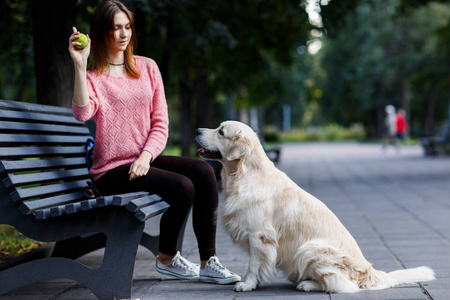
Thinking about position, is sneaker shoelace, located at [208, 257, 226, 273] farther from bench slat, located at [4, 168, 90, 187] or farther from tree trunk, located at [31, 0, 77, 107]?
tree trunk, located at [31, 0, 77, 107]

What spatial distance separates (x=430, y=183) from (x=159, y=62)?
6.13m

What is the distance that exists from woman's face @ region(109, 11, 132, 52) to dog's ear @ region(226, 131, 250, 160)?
3.30ft

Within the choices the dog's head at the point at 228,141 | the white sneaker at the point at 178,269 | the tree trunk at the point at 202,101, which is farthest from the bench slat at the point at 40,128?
the tree trunk at the point at 202,101

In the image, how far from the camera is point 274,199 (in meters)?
3.79

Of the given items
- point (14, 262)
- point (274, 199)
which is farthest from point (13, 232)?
point (274, 199)

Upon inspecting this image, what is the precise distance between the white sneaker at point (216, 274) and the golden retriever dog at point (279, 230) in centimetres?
19

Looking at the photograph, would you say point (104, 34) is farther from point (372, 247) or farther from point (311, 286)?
point (372, 247)

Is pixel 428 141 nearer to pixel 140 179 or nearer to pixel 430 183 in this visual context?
pixel 430 183

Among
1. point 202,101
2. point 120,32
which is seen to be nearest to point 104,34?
point 120,32

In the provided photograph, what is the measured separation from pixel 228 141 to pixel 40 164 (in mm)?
1256

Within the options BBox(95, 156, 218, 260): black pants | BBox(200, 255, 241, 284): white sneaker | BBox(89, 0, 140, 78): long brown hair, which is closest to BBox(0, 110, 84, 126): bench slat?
BBox(89, 0, 140, 78): long brown hair

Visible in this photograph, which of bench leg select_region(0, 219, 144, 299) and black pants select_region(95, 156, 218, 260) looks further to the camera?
black pants select_region(95, 156, 218, 260)

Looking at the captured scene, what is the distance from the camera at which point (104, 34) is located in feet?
12.6

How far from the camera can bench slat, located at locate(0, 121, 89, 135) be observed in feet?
11.6
